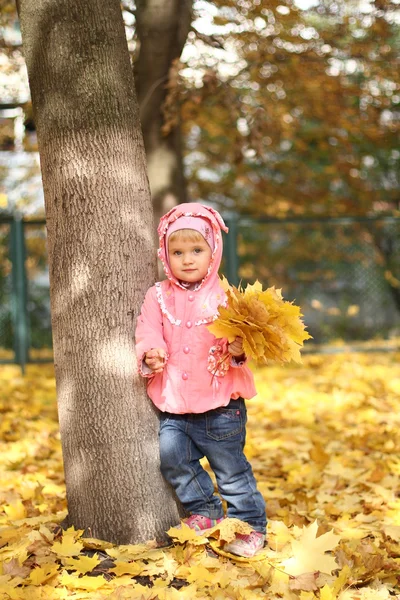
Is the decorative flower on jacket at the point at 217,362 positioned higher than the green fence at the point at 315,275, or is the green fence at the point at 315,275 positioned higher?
the green fence at the point at 315,275

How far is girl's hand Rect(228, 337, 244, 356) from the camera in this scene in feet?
9.29

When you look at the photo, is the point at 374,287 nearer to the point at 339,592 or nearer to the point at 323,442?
the point at 323,442

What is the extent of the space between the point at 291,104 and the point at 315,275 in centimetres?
258

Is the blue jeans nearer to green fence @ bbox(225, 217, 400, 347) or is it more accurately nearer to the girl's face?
the girl's face

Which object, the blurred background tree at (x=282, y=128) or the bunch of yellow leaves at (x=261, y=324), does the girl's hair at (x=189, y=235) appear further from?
the blurred background tree at (x=282, y=128)

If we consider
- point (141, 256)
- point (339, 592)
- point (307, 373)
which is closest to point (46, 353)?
point (307, 373)

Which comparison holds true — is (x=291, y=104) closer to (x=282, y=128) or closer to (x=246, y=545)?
(x=282, y=128)

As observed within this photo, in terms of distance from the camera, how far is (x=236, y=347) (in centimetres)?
284

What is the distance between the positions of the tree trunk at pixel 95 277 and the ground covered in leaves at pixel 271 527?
223 millimetres

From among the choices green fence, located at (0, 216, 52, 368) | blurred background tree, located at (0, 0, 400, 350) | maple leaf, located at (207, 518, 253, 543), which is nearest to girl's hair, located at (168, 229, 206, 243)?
maple leaf, located at (207, 518, 253, 543)

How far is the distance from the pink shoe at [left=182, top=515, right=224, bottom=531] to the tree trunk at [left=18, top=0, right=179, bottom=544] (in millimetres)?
98

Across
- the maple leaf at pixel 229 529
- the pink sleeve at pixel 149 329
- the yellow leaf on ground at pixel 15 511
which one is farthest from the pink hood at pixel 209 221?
the yellow leaf on ground at pixel 15 511

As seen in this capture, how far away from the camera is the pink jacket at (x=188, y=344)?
2.97 m

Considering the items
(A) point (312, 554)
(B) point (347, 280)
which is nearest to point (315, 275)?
(B) point (347, 280)
